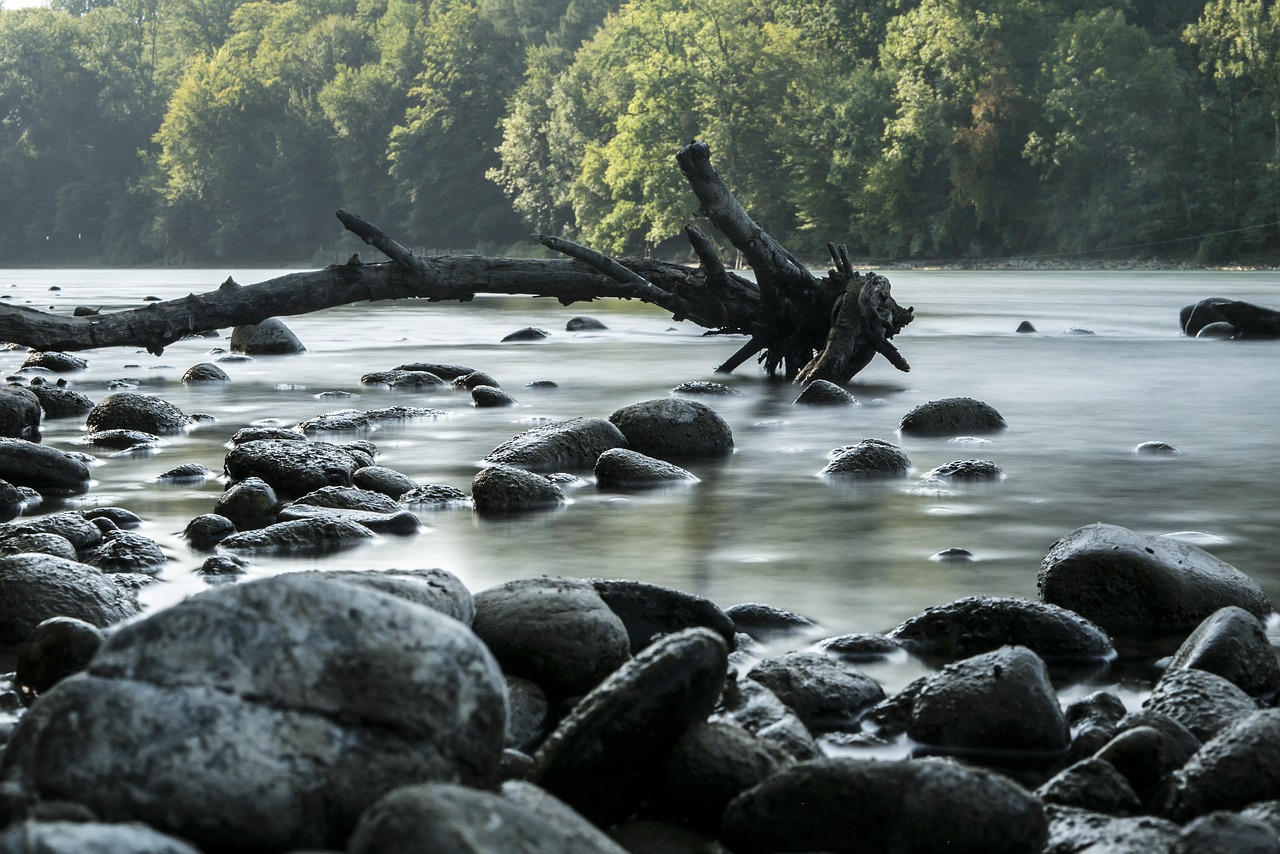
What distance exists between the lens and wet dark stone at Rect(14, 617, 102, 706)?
128 inches

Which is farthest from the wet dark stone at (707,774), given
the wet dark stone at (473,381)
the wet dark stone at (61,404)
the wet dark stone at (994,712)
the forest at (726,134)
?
the forest at (726,134)

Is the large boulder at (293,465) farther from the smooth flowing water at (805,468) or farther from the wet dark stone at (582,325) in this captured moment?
the wet dark stone at (582,325)

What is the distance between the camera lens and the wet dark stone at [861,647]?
3.85m

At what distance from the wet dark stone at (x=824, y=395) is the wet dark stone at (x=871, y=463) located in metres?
3.39

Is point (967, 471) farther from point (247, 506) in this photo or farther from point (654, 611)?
point (654, 611)

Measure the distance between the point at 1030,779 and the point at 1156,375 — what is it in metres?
11.8

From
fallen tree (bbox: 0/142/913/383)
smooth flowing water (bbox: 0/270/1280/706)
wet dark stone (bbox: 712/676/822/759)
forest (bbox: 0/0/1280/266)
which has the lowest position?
smooth flowing water (bbox: 0/270/1280/706)

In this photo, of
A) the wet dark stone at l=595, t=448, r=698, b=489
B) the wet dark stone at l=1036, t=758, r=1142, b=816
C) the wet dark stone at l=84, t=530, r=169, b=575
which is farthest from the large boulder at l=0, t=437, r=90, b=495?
the wet dark stone at l=1036, t=758, r=1142, b=816

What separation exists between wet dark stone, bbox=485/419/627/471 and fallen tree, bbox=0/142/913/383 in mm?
3244

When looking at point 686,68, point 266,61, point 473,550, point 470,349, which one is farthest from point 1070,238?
point 266,61

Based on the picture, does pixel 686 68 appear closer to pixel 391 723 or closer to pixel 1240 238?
pixel 1240 238

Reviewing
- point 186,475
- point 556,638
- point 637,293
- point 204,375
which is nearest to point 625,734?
point 556,638

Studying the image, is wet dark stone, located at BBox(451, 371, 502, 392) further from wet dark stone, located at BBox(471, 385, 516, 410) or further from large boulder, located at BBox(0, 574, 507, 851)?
large boulder, located at BBox(0, 574, 507, 851)

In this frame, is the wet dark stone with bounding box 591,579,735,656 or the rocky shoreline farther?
the wet dark stone with bounding box 591,579,735,656
